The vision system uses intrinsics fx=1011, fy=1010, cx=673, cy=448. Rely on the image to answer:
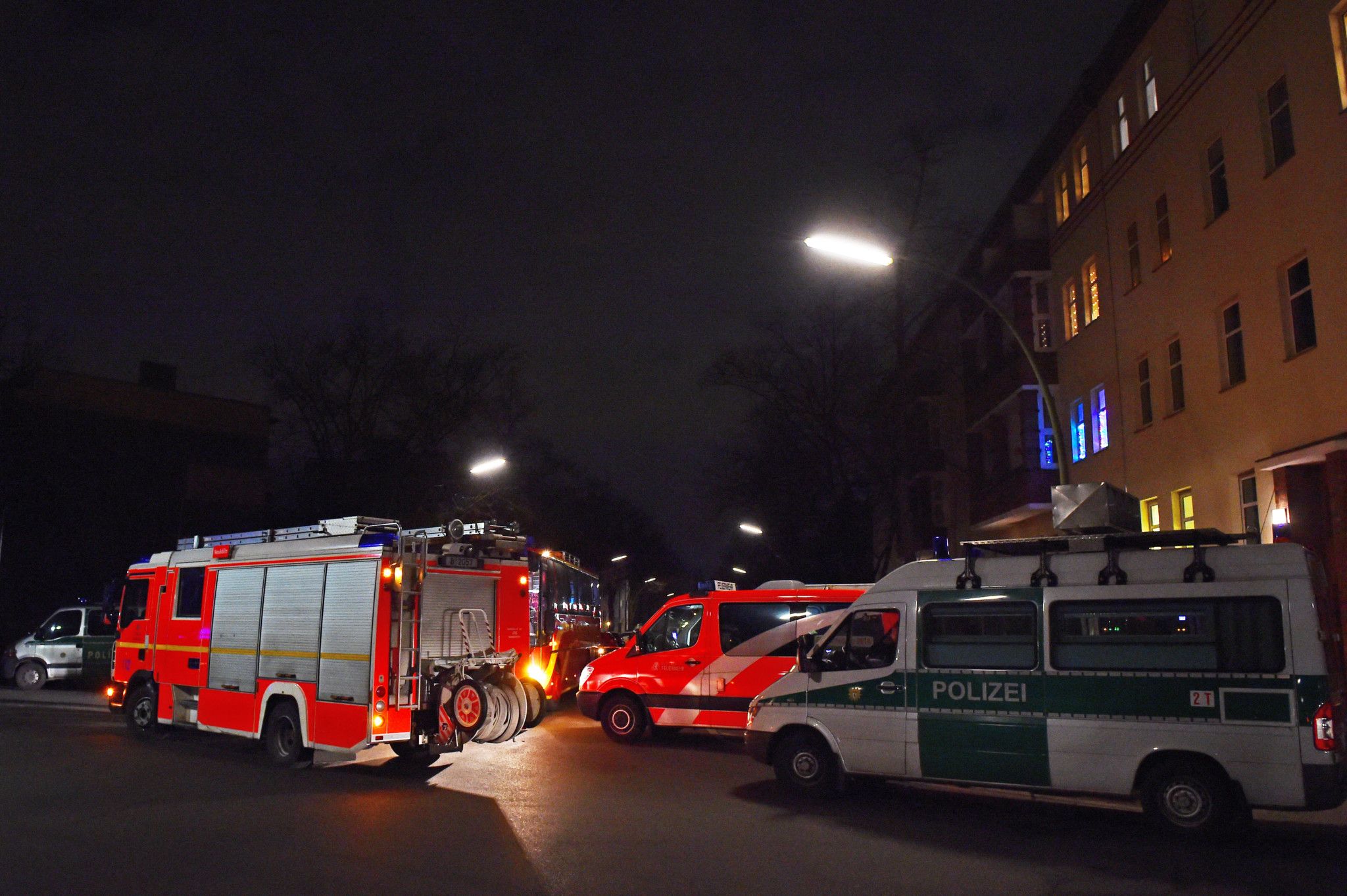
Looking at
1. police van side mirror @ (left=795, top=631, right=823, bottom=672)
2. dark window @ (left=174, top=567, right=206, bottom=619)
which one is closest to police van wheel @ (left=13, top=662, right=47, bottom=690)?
dark window @ (left=174, top=567, right=206, bottom=619)

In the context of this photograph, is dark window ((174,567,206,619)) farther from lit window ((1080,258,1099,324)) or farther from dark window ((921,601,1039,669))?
lit window ((1080,258,1099,324))

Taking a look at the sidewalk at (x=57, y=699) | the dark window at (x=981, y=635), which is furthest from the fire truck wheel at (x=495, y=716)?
the sidewalk at (x=57, y=699)

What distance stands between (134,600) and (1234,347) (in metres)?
17.5

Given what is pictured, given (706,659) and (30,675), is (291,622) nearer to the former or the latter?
(706,659)

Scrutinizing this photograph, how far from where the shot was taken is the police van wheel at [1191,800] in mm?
8070

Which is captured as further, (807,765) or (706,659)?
(706,659)

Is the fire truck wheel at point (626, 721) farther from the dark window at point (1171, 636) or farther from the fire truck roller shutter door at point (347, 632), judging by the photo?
the dark window at point (1171, 636)

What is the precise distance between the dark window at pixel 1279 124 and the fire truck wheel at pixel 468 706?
13427 millimetres

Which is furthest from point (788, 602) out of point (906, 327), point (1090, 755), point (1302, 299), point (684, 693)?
point (906, 327)

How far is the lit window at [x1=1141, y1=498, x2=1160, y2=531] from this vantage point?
18.9 meters

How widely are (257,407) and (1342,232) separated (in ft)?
158

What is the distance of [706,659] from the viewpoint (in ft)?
46.3

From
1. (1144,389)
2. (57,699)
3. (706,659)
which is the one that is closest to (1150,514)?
(1144,389)

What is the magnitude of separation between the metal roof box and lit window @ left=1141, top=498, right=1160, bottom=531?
22.8ft
